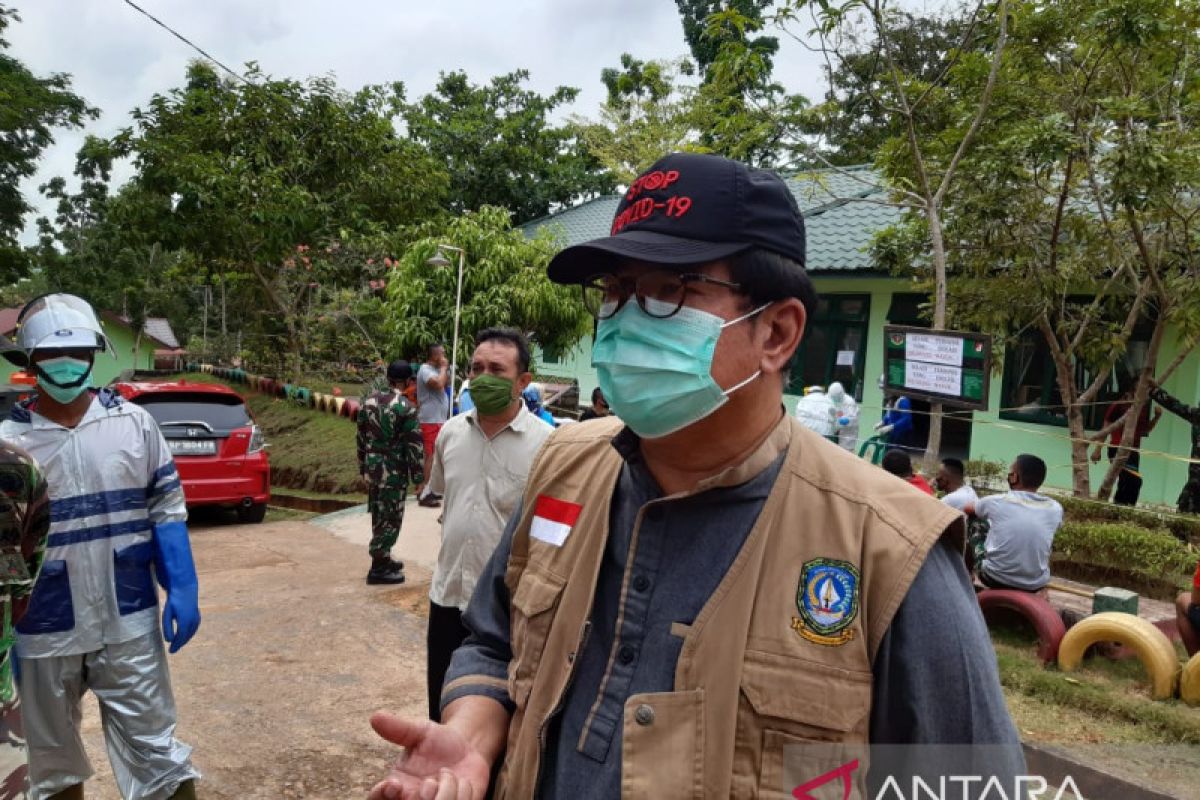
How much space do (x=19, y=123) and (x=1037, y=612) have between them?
2030 centimetres

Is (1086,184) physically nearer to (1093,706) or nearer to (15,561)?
(1093,706)

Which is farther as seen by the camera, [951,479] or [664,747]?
[951,479]

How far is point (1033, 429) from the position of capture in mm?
11852

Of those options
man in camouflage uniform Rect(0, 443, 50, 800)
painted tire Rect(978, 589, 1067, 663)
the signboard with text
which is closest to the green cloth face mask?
man in camouflage uniform Rect(0, 443, 50, 800)

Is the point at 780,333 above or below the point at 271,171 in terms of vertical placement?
below

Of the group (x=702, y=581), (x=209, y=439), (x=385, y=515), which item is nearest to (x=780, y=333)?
(x=702, y=581)

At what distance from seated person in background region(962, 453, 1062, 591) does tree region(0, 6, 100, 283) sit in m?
18.1

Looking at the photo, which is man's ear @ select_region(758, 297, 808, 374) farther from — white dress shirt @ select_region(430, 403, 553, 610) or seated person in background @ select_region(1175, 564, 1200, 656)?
seated person in background @ select_region(1175, 564, 1200, 656)

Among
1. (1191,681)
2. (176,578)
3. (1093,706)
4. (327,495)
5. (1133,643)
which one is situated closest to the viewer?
(176,578)

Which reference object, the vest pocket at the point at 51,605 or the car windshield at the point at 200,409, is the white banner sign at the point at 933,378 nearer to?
the vest pocket at the point at 51,605

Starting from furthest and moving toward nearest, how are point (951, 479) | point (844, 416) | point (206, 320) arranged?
point (206, 320), point (844, 416), point (951, 479)

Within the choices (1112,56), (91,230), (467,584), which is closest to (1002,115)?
(1112,56)

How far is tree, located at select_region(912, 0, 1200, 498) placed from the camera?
7215mm

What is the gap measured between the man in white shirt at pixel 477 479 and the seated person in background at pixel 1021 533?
355cm
